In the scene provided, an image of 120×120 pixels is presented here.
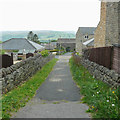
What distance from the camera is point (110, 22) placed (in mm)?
14406

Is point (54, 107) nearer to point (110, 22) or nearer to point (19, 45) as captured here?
point (110, 22)

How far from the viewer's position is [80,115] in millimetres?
5336

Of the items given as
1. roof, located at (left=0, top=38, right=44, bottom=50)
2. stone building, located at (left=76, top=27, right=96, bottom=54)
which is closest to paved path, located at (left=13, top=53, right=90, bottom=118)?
roof, located at (left=0, top=38, right=44, bottom=50)

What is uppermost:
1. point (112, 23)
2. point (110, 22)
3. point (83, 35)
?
point (83, 35)

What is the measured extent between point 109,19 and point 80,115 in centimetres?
1110

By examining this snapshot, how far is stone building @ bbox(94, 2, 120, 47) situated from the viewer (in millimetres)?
13946

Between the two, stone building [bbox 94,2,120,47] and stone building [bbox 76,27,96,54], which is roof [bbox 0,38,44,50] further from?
stone building [bbox 94,2,120,47]

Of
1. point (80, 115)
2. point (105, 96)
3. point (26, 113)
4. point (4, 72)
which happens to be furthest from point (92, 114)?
point (4, 72)

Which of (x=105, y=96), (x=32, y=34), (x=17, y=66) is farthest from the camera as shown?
(x=32, y=34)

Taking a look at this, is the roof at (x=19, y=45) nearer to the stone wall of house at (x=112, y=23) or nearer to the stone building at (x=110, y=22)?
the stone building at (x=110, y=22)

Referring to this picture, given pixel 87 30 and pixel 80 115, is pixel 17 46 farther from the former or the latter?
pixel 80 115

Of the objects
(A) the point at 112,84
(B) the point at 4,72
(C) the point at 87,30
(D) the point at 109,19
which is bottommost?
(A) the point at 112,84

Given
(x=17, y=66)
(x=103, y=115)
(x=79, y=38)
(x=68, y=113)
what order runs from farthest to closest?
(x=79, y=38)
(x=17, y=66)
(x=68, y=113)
(x=103, y=115)

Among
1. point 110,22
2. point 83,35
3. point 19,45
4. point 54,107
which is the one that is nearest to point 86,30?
point 83,35
